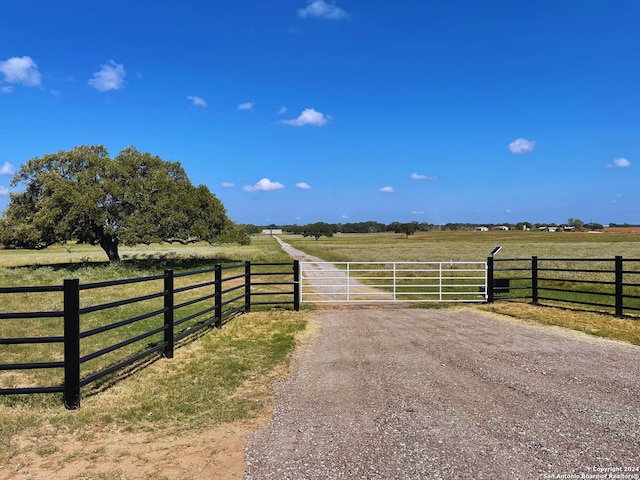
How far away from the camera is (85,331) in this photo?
629cm

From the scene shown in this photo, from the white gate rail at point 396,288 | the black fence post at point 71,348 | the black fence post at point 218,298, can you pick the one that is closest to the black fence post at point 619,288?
the white gate rail at point 396,288

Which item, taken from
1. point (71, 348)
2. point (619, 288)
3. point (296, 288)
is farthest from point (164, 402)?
point (619, 288)

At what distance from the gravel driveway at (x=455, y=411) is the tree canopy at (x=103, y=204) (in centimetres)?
2147

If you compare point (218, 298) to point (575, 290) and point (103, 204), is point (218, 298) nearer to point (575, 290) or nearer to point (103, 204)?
point (575, 290)

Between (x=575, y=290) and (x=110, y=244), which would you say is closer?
(x=575, y=290)

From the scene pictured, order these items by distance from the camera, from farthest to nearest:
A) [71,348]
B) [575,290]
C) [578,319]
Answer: [575,290], [578,319], [71,348]

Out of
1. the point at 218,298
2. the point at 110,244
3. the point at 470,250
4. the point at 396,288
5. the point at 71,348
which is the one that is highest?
the point at 110,244

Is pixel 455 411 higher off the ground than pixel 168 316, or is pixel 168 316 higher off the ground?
pixel 168 316

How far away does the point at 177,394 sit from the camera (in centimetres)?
498

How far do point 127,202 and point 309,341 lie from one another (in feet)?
71.7

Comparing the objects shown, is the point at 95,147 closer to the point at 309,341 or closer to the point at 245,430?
the point at 309,341

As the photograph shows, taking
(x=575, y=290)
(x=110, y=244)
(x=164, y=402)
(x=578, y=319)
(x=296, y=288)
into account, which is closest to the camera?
(x=164, y=402)

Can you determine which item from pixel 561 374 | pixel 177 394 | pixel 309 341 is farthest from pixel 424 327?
pixel 177 394

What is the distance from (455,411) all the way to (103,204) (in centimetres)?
2602
